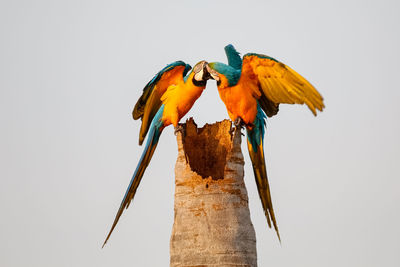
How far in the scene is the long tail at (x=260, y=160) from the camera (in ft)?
23.9

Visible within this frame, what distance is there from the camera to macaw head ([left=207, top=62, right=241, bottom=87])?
7086mm

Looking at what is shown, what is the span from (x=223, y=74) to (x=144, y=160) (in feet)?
5.02

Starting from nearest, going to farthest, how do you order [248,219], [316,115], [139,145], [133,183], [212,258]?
1. [212,258]
2. [248,219]
3. [316,115]
4. [133,183]
5. [139,145]

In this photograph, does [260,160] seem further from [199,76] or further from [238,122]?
[199,76]

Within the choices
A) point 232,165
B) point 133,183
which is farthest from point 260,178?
point 133,183

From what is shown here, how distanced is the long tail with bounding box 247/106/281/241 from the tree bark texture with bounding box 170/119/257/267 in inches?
34.3

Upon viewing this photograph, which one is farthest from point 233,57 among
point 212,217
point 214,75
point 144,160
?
point 212,217

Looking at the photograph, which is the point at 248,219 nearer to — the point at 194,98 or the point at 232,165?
the point at 232,165

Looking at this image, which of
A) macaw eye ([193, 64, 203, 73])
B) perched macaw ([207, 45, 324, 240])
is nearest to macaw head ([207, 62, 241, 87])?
perched macaw ([207, 45, 324, 240])

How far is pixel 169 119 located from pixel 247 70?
1208mm

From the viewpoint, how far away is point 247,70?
7402 mm

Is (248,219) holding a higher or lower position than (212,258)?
higher

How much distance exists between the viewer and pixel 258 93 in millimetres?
7484

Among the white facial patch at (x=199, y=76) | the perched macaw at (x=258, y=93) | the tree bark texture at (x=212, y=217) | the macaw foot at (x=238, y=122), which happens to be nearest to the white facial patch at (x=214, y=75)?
the perched macaw at (x=258, y=93)
